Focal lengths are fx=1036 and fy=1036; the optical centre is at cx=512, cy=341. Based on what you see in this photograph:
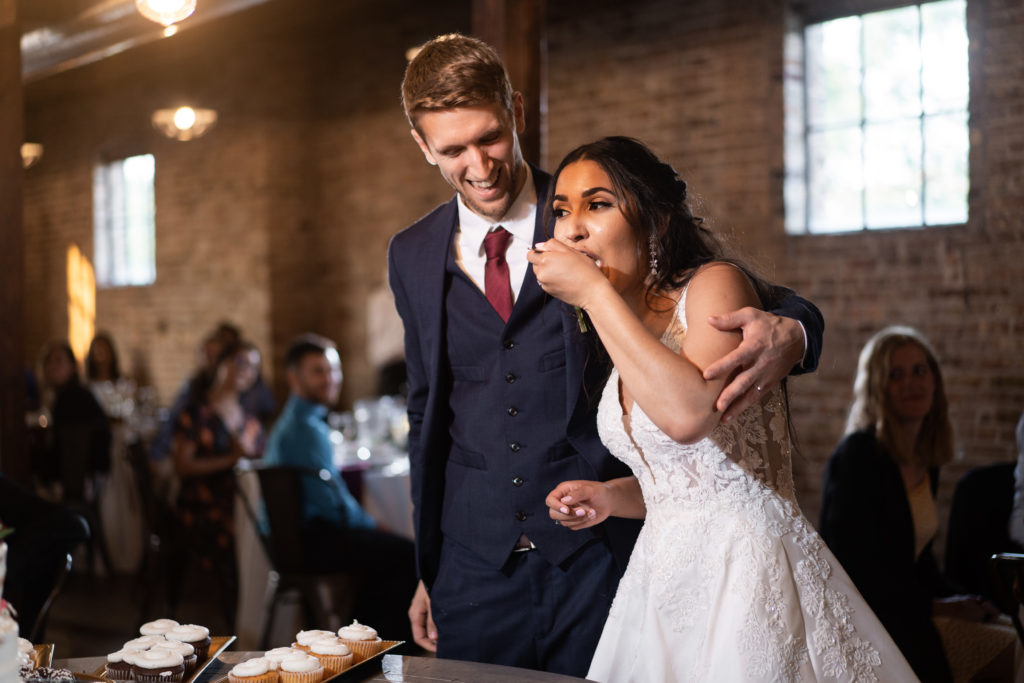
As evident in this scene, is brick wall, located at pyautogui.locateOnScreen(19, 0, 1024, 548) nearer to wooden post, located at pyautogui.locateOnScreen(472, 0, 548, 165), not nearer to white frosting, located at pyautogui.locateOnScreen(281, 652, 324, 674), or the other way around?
wooden post, located at pyautogui.locateOnScreen(472, 0, 548, 165)

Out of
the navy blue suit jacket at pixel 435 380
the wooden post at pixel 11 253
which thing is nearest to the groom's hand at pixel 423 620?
the navy blue suit jacket at pixel 435 380

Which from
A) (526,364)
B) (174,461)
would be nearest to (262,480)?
(174,461)

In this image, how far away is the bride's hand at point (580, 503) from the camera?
68.2 inches

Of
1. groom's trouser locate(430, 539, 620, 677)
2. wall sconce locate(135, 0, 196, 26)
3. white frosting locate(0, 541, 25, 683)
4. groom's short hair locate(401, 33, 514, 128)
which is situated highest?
wall sconce locate(135, 0, 196, 26)

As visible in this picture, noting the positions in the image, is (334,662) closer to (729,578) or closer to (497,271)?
(729,578)

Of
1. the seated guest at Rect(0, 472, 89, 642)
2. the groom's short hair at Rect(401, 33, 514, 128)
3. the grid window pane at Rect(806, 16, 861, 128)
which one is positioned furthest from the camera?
the grid window pane at Rect(806, 16, 861, 128)

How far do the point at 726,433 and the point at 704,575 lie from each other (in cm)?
23

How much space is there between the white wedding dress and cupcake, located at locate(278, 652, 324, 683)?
0.49 meters

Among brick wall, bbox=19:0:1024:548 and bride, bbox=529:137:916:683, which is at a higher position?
brick wall, bbox=19:0:1024:548

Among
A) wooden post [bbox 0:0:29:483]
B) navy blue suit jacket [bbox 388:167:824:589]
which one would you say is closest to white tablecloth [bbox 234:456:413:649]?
wooden post [bbox 0:0:29:483]

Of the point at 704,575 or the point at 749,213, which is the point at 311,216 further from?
the point at 704,575

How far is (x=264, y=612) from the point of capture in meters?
4.46

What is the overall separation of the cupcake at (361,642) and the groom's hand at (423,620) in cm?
53

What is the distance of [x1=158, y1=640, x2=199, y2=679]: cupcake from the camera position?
1521mm
